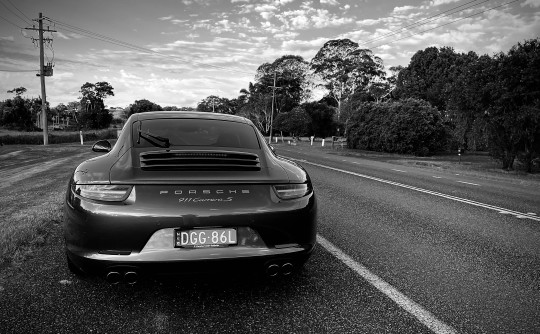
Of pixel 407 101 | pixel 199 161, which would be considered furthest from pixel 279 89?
pixel 199 161

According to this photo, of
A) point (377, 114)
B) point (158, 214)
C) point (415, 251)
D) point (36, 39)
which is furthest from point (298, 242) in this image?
point (36, 39)

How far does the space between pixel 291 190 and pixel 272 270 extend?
62 cm

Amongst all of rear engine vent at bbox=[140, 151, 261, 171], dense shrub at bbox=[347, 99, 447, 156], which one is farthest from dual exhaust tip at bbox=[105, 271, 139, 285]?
dense shrub at bbox=[347, 99, 447, 156]

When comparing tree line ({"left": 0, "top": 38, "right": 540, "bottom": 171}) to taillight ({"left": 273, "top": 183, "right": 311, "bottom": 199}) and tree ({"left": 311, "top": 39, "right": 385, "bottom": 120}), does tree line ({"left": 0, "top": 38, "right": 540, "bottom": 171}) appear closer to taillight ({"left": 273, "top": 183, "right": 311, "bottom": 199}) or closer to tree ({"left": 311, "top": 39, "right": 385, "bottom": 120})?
tree ({"left": 311, "top": 39, "right": 385, "bottom": 120})

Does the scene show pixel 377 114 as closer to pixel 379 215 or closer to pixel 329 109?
pixel 379 215

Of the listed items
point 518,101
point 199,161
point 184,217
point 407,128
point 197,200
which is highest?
point 518,101

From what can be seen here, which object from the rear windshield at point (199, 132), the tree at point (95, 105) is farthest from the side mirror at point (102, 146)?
the tree at point (95, 105)

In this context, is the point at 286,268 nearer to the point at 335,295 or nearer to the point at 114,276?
the point at 335,295

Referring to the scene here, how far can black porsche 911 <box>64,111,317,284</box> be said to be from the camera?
2568mm

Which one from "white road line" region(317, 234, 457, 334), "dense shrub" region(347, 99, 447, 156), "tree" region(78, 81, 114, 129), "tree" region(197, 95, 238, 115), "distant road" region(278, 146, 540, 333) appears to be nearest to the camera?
"white road line" region(317, 234, 457, 334)

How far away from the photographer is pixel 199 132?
384cm

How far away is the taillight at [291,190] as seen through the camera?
2877 mm

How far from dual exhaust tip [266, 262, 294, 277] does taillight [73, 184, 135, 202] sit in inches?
43.3

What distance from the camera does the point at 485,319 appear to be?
105 inches
